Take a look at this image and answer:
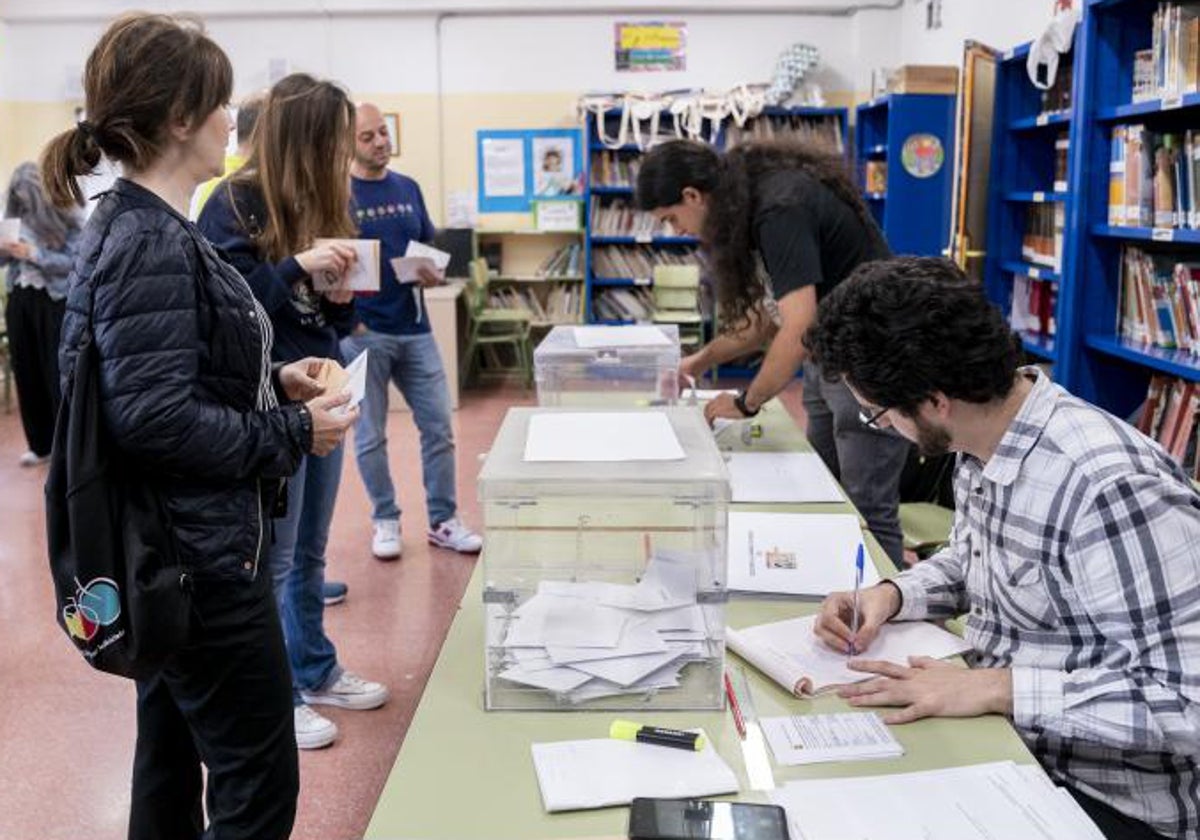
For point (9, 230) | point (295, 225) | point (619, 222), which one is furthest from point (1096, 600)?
point (619, 222)

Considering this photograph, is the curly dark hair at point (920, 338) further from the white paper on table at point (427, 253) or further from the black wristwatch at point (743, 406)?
the white paper on table at point (427, 253)

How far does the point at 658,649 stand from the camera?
1.31 metres

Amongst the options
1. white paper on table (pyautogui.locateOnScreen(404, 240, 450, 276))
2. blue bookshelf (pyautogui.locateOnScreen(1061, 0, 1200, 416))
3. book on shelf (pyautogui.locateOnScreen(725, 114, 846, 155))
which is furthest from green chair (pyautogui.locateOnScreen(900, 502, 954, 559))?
book on shelf (pyautogui.locateOnScreen(725, 114, 846, 155))

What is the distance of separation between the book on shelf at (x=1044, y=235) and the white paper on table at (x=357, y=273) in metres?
3.00

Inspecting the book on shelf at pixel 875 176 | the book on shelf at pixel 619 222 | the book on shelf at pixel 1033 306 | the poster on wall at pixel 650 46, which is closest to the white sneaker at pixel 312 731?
the book on shelf at pixel 1033 306

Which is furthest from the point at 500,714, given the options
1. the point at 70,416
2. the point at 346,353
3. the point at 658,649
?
the point at 346,353

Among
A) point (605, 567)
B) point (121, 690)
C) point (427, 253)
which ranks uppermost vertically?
point (427, 253)

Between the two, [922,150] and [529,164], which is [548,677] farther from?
[529,164]

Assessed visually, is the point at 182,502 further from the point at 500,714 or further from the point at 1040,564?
the point at 1040,564

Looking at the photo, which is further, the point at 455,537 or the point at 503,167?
the point at 503,167

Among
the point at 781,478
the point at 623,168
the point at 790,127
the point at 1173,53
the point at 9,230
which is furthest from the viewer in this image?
the point at 623,168

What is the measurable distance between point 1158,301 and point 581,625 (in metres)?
2.58

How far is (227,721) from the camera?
4.83 feet

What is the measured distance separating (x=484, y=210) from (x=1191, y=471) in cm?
553
